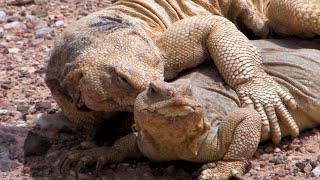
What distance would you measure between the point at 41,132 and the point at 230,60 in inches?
69.4

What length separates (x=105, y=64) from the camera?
610cm

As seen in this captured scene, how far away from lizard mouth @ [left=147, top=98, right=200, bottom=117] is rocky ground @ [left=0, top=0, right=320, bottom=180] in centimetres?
84

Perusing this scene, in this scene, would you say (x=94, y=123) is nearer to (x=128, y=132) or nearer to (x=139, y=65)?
(x=128, y=132)

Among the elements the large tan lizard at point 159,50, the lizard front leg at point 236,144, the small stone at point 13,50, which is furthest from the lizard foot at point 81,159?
the small stone at point 13,50

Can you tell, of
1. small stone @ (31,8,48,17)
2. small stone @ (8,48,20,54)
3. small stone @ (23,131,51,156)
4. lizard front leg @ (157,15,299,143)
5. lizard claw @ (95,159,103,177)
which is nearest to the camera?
lizard claw @ (95,159,103,177)

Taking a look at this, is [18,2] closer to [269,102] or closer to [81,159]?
[81,159]

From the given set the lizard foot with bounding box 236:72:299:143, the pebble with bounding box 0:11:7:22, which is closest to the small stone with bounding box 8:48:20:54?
the pebble with bounding box 0:11:7:22

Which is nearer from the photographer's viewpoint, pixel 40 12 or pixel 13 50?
pixel 13 50

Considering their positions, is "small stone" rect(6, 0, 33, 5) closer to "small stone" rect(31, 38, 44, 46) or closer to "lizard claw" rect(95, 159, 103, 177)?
"small stone" rect(31, 38, 44, 46)

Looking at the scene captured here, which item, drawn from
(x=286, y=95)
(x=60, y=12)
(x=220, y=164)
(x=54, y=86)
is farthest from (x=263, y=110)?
(x=60, y=12)

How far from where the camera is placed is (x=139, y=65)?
20.0 ft

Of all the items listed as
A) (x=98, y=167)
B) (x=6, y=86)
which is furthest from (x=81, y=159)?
(x=6, y=86)

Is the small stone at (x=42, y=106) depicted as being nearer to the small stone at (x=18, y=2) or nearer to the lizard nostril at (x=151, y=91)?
the lizard nostril at (x=151, y=91)

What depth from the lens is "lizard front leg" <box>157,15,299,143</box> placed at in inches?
262
